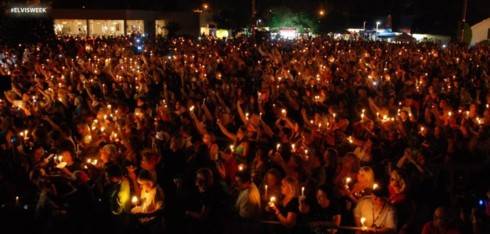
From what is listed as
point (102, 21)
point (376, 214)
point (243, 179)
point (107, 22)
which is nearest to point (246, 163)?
point (243, 179)

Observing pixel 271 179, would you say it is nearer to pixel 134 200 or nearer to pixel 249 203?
pixel 249 203

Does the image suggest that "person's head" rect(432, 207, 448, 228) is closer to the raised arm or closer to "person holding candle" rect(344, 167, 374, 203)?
"person holding candle" rect(344, 167, 374, 203)

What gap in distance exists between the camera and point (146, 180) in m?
6.14

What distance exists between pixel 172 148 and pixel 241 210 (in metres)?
2.14

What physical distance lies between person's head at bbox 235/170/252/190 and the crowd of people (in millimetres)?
27

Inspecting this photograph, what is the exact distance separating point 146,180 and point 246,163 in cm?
159

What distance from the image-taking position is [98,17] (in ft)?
161

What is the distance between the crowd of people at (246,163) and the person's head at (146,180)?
15mm

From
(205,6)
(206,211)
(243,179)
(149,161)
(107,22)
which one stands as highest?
(205,6)

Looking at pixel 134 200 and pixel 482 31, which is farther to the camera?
pixel 482 31

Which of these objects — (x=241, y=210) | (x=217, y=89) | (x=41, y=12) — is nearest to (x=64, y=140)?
(x=241, y=210)

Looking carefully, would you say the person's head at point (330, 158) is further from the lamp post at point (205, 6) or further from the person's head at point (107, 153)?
the lamp post at point (205, 6)

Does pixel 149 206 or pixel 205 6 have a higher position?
pixel 205 6

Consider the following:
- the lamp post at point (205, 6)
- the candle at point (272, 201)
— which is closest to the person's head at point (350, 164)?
the candle at point (272, 201)
